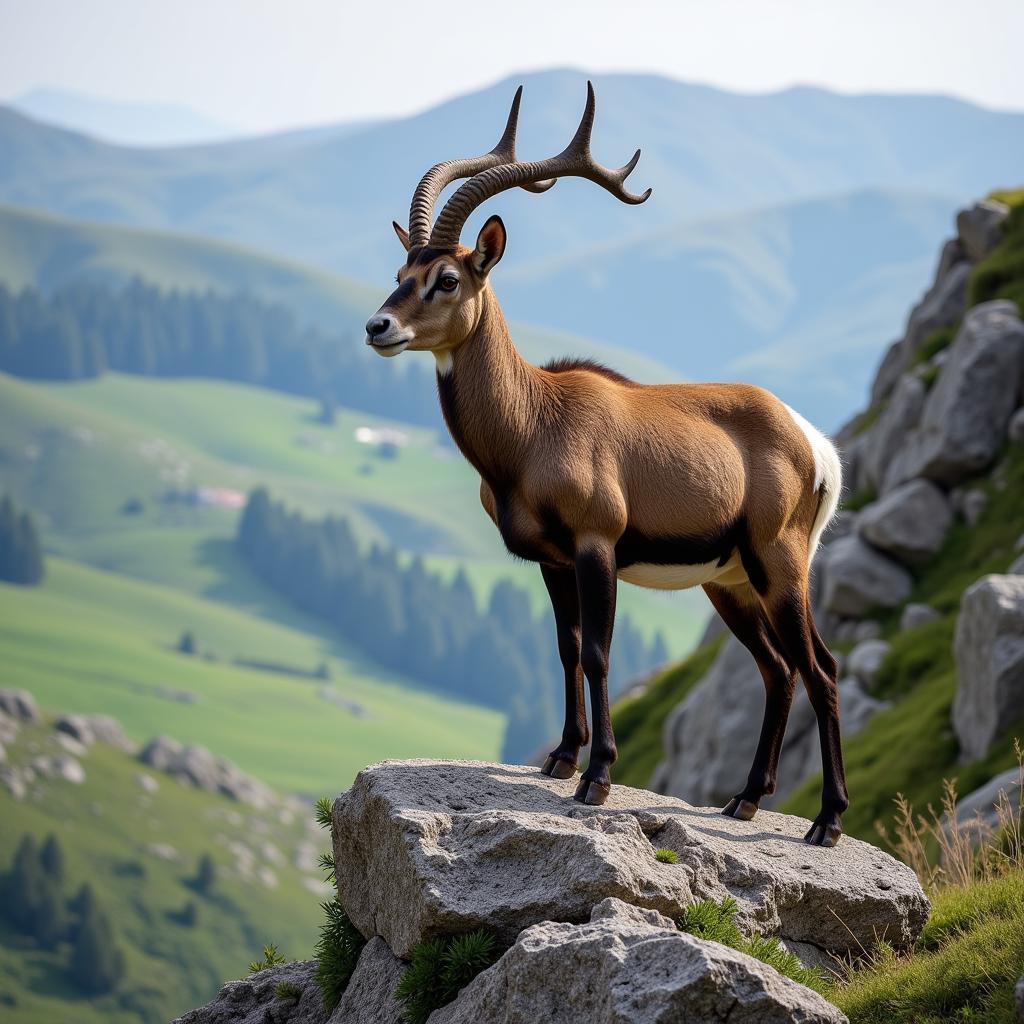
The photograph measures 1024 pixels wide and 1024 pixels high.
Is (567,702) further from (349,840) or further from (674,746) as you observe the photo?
(674,746)

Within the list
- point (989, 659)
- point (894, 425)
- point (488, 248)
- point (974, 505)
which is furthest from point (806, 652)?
point (894, 425)

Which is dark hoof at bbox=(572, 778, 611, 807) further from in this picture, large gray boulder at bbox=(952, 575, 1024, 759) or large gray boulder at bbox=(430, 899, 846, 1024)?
large gray boulder at bbox=(952, 575, 1024, 759)

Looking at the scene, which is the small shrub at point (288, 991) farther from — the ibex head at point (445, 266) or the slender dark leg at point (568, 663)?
the ibex head at point (445, 266)

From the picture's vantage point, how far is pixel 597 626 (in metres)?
12.7

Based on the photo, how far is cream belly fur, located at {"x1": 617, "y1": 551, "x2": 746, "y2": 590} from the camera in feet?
43.9

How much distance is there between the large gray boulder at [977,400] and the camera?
121ft

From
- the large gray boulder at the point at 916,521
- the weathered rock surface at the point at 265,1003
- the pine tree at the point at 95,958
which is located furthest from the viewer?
the pine tree at the point at 95,958

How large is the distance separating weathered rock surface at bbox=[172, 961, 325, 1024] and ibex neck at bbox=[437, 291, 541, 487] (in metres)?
5.64

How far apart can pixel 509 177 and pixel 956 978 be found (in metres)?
7.99

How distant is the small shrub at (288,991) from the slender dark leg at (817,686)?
214 inches

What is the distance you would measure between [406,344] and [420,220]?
57.4 inches

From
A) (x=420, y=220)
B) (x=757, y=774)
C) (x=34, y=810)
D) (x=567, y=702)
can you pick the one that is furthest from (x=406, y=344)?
(x=34, y=810)

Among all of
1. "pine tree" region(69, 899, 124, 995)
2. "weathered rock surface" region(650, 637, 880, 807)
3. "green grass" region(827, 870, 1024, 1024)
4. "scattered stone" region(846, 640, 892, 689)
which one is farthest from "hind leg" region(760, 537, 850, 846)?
"pine tree" region(69, 899, 124, 995)

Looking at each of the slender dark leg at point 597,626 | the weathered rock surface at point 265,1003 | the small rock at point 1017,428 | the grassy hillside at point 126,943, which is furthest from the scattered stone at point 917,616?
the grassy hillside at point 126,943
